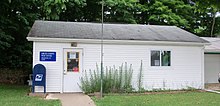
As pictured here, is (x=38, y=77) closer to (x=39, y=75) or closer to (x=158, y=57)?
(x=39, y=75)

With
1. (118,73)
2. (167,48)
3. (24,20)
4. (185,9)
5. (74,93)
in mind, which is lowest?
(74,93)

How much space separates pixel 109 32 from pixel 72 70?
9.80ft

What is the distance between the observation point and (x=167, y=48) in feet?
46.0

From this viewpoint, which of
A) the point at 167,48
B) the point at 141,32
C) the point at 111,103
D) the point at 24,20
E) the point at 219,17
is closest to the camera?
the point at 111,103

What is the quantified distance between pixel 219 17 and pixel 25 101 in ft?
86.7

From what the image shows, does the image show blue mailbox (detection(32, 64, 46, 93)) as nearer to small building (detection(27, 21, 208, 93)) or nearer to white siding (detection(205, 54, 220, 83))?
small building (detection(27, 21, 208, 93))

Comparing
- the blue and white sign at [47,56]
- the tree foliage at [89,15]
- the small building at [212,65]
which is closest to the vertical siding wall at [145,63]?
the blue and white sign at [47,56]

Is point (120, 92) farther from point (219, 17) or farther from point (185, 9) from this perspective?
point (219, 17)

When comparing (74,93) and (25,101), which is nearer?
(25,101)

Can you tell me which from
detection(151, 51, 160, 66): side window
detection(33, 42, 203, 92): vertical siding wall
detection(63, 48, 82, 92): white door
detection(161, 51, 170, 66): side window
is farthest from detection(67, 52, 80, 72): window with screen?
detection(161, 51, 170, 66): side window

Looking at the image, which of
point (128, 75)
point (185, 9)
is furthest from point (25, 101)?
point (185, 9)

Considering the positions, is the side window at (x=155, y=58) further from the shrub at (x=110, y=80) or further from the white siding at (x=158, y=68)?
the shrub at (x=110, y=80)

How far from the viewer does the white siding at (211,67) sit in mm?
18188

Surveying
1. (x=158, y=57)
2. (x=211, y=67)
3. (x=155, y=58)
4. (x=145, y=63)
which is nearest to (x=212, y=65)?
(x=211, y=67)
